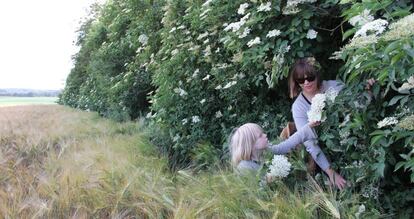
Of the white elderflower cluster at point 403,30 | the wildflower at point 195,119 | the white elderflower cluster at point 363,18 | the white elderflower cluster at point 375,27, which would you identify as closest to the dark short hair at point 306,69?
the white elderflower cluster at point 363,18

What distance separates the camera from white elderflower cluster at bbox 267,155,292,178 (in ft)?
9.98

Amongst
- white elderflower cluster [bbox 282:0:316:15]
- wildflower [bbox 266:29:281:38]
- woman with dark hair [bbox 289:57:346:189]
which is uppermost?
white elderflower cluster [bbox 282:0:316:15]

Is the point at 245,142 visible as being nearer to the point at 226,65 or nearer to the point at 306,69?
the point at 306,69

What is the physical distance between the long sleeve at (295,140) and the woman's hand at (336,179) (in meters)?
0.27

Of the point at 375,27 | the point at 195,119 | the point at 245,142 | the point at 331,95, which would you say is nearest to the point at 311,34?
the point at 331,95

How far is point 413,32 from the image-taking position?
1.83 meters

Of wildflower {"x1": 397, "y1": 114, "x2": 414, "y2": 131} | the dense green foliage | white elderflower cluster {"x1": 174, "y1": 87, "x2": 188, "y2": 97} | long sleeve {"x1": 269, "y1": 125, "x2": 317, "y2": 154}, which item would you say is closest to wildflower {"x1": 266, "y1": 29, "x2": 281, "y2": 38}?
the dense green foliage

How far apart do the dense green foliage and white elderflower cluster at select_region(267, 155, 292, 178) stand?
31 centimetres

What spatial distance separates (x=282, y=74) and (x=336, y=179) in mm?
986

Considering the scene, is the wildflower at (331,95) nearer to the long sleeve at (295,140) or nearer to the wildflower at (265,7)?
the long sleeve at (295,140)

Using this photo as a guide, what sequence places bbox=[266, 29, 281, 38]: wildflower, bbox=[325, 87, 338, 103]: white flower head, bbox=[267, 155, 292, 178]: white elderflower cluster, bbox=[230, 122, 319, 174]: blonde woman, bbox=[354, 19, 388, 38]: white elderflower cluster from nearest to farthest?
bbox=[354, 19, 388, 38]: white elderflower cluster → bbox=[325, 87, 338, 103]: white flower head → bbox=[267, 155, 292, 178]: white elderflower cluster → bbox=[266, 29, 281, 38]: wildflower → bbox=[230, 122, 319, 174]: blonde woman

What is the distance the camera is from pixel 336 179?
9.92 feet

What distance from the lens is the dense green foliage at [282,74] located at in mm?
2217

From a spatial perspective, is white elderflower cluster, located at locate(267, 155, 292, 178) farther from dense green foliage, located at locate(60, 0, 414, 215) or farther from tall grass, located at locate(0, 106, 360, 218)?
dense green foliage, located at locate(60, 0, 414, 215)
